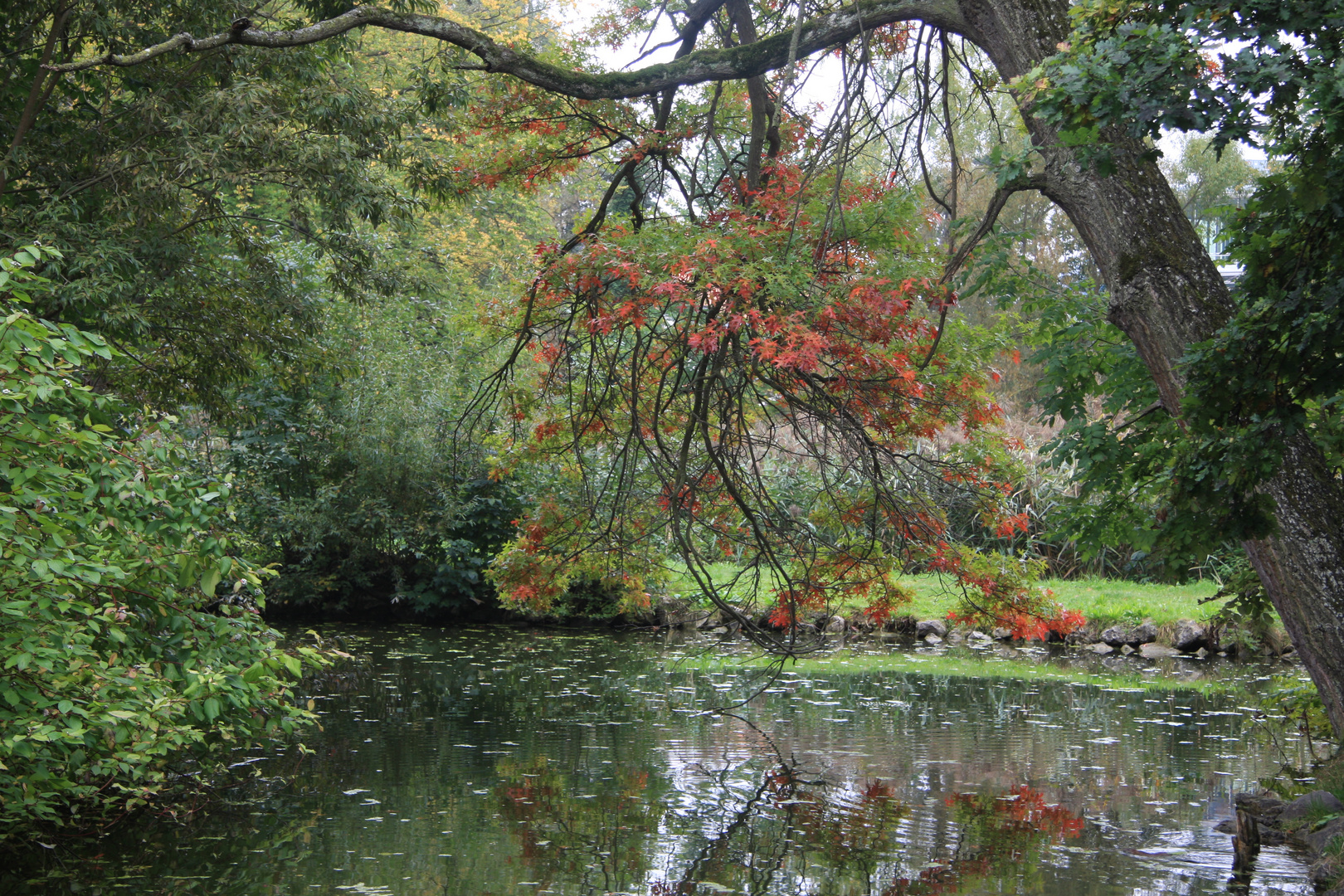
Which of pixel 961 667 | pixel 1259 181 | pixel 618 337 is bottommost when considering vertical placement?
pixel 961 667

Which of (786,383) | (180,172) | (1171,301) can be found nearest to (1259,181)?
(1171,301)

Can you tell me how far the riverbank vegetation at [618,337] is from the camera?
3.98 meters

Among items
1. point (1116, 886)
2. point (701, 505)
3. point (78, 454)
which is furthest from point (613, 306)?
point (1116, 886)

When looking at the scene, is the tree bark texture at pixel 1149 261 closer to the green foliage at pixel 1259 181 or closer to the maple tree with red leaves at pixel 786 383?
the green foliage at pixel 1259 181

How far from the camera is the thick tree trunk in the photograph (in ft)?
13.4

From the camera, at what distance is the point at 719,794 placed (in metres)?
6.57

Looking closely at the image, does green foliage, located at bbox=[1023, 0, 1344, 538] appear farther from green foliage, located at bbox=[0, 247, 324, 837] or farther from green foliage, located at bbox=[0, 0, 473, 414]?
green foliage, located at bbox=[0, 0, 473, 414]

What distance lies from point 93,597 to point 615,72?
3.79m

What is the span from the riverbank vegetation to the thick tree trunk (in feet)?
0.09

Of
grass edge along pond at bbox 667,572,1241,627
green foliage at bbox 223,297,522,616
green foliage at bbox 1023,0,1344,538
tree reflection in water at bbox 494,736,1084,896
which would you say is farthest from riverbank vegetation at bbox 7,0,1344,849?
tree reflection in water at bbox 494,736,1084,896

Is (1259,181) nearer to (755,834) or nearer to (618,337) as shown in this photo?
(755,834)

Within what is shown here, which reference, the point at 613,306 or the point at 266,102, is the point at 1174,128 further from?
the point at 266,102

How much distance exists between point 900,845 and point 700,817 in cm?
114

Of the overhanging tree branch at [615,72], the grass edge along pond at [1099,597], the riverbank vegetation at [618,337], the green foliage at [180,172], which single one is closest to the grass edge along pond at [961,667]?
the grass edge along pond at [1099,597]
